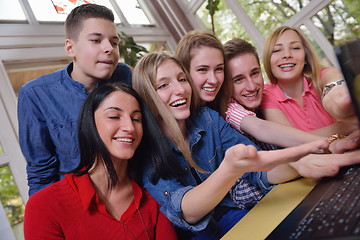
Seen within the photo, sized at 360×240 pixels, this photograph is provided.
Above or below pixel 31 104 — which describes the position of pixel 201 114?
below

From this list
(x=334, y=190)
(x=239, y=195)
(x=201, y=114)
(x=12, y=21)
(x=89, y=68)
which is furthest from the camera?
(x=12, y=21)

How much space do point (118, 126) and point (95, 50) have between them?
0.62 meters

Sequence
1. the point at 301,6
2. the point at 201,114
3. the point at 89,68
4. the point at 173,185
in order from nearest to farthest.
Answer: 1. the point at 173,185
2. the point at 201,114
3. the point at 89,68
4. the point at 301,6

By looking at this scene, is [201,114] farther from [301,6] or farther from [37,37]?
[301,6]

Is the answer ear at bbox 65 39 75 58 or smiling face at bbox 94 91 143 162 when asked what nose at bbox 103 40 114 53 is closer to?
ear at bbox 65 39 75 58

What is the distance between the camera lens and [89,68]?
1.58 m

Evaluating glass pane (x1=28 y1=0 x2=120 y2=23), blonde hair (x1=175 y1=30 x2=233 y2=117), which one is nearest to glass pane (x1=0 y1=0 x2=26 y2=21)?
glass pane (x1=28 y1=0 x2=120 y2=23)

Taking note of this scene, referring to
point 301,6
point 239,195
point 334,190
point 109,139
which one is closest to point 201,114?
point 239,195

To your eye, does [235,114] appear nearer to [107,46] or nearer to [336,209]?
[107,46]

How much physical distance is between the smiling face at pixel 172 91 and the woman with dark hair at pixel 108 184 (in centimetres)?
15

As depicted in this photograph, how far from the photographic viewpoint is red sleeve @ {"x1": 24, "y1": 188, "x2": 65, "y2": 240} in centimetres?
98

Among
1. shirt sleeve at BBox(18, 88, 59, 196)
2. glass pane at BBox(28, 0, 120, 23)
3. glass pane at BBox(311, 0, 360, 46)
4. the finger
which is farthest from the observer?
glass pane at BBox(311, 0, 360, 46)

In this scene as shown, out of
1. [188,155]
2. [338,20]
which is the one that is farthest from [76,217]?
[338,20]

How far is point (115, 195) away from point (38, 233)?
0.27 meters
